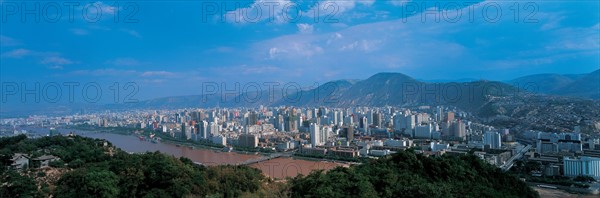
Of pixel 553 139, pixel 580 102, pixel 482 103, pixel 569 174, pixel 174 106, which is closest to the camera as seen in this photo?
pixel 569 174

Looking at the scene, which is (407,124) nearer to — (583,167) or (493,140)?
(493,140)

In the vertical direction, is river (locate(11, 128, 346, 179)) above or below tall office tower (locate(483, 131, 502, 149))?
below

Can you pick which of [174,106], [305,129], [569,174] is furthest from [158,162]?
[174,106]

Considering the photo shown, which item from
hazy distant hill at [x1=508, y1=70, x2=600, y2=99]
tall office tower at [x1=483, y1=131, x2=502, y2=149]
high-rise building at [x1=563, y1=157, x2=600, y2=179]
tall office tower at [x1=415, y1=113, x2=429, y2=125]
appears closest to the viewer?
high-rise building at [x1=563, y1=157, x2=600, y2=179]

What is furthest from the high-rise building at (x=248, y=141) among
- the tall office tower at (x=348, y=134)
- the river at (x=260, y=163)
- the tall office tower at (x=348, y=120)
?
the tall office tower at (x=348, y=120)

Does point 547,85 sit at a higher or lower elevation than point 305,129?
higher

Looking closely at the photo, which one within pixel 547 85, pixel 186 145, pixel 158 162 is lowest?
pixel 186 145

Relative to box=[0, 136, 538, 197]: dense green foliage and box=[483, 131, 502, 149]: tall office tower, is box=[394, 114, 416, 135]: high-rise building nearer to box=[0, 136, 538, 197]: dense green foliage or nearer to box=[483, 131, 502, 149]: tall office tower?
box=[483, 131, 502, 149]: tall office tower

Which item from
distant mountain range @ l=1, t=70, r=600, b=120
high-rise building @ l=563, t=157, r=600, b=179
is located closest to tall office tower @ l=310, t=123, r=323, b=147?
distant mountain range @ l=1, t=70, r=600, b=120

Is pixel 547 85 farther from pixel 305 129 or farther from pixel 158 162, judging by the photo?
pixel 158 162
